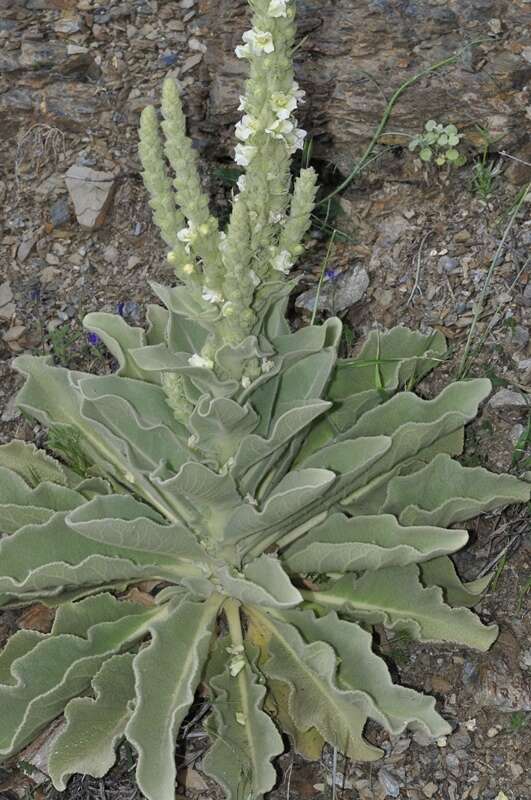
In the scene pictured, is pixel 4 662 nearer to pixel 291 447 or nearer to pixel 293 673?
pixel 293 673

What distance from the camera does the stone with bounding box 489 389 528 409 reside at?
13.8ft

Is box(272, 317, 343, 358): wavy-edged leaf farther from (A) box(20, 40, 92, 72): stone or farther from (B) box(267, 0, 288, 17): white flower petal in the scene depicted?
(A) box(20, 40, 92, 72): stone

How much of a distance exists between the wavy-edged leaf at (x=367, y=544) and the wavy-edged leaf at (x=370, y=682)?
193 mm

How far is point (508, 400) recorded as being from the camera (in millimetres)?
4223

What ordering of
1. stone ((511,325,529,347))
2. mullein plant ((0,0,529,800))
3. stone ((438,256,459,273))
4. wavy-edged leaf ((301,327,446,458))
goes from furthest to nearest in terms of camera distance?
stone ((438,256,459,273)), stone ((511,325,529,347)), wavy-edged leaf ((301,327,446,458)), mullein plant ((0,0,529,800))

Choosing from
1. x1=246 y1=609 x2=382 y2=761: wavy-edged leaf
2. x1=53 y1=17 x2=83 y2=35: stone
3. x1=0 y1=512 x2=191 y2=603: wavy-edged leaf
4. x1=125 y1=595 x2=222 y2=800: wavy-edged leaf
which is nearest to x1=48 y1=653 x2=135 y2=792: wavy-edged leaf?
x1=125 y1=595 x2=222 y2=800: wavy-edged leaf

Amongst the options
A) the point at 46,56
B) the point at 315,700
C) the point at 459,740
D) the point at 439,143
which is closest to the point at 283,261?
the point at 315,700

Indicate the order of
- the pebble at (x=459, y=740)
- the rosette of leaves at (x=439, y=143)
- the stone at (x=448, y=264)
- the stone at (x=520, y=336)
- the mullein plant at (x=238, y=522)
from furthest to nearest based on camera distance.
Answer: the rosette of leaves at (x=439, y=143)
the stone at (x=448, y=264)
the stone at (x=520, y=336)
the pebble at (x=459, y=740)
the mullein plant at (x=238, y=522)

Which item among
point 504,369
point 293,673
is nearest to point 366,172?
point 504,369

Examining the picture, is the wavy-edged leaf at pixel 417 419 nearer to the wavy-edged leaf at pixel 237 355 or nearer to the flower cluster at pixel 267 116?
the wavy-edged leaf at pixel 237 355

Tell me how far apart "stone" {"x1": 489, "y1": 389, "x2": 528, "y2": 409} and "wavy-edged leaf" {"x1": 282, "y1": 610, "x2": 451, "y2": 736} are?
1428mm

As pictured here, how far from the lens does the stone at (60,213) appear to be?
541cm

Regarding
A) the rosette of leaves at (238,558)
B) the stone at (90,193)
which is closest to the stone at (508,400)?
the rosette of leaves at (238,558)

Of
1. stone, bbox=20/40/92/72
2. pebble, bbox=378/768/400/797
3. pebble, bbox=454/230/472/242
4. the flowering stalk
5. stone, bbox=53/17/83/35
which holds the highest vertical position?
the flowering stalk
